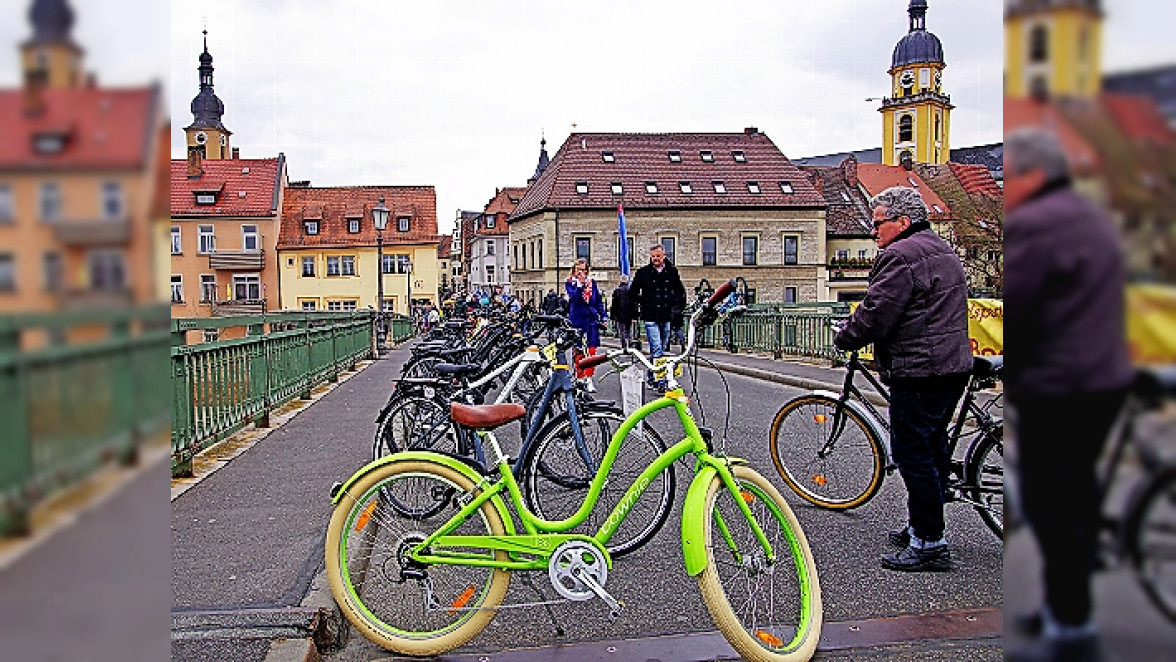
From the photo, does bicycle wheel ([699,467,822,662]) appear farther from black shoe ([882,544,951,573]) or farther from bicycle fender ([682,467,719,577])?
black shoe ([882,544,951,573])

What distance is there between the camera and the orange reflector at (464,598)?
364cm

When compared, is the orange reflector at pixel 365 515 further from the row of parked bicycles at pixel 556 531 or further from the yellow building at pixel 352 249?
the yellow building at pixel 352 249

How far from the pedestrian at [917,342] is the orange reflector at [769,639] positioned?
1303 millimetres

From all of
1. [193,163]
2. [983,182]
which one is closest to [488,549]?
[193,163]

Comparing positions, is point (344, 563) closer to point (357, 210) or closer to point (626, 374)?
point (626, 374)

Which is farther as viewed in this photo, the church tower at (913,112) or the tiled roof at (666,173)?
the church tower at (913,112)

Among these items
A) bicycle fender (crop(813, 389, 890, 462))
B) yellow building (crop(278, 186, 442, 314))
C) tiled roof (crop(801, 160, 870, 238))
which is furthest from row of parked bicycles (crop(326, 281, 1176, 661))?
tiled roof (crop(801, 160, 870, 238))
